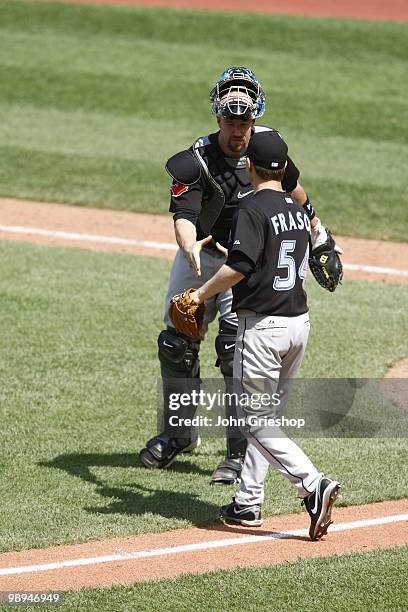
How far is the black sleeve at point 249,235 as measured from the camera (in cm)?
574

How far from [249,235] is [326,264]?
1.11 m

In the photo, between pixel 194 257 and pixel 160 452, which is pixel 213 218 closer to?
pixel 194 257

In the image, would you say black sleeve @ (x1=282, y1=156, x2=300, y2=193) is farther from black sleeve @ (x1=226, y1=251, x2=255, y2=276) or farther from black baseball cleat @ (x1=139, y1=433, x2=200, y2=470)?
black baseball cleat @ (x1=139, y1=433, x2=200, y2=470)

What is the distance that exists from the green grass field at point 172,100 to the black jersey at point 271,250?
7.13 metres

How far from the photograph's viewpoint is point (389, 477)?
6906 mm

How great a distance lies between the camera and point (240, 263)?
576cm

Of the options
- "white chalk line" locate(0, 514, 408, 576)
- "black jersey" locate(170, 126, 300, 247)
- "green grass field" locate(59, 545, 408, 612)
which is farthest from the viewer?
"black jersey" locate(170, 126, 300, 247)

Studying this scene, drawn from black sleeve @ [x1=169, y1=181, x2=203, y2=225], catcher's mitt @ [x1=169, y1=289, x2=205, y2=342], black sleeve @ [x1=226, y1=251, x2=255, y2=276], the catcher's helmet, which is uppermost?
the catcher's helmet

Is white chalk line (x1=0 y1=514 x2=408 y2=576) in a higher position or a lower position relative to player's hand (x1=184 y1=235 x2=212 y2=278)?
lower

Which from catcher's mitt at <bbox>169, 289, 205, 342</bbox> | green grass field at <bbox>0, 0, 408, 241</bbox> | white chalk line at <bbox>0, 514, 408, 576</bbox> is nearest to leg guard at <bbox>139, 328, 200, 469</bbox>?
catcher's mitt at <bbox>169, 289, 205, 342</bbox>

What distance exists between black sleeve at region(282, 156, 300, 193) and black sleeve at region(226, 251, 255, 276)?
1.20m

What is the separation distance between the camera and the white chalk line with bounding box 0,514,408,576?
5.65m

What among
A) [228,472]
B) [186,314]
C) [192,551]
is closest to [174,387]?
[228,472]

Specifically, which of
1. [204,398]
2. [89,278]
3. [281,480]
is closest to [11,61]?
[89,278]
